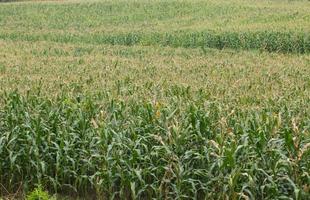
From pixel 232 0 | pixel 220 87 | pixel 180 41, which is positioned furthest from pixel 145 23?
pixel 220 87

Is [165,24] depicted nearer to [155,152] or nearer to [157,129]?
[157,129]

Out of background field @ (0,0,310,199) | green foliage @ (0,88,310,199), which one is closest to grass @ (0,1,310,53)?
background field @ (0,0,310,199)

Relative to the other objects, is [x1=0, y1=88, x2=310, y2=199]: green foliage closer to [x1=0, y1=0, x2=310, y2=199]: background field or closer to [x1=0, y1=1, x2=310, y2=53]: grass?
[x1=0, y1=0, x2=310, y2=199]: background field

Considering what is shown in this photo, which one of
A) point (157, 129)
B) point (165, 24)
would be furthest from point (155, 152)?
point (165, 24)

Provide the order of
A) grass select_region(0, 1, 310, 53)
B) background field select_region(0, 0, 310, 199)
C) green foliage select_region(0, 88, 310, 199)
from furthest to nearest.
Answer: grass select_region(0, 1, 310, 53)
background field select_region(0, 0, 310, 199)
green foliage select_region(0, 88, 310, 199)

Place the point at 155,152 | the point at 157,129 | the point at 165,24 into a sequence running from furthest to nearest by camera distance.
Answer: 1. the point at 165,24
2. the point at 157,129
3. the point at 155,152

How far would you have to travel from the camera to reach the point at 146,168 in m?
6.95

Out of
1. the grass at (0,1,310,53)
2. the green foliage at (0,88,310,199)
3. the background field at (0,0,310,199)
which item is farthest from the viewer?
the grass at (0,1,310,53)

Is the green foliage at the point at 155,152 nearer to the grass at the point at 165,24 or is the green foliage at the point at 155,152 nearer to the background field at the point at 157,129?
the background field at the point at 157,129

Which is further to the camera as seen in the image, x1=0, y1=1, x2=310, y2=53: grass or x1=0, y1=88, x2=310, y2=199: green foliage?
x1=0, y1=1, x2=310, y2=53: grass

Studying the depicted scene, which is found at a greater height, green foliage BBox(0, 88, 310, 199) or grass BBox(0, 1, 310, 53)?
green foliage BBox(0, 88, 310, 199)

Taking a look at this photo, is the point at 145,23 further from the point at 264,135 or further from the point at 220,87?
the point at 264,135

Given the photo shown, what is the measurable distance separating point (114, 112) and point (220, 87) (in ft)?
14.5

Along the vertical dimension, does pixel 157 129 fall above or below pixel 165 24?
above
